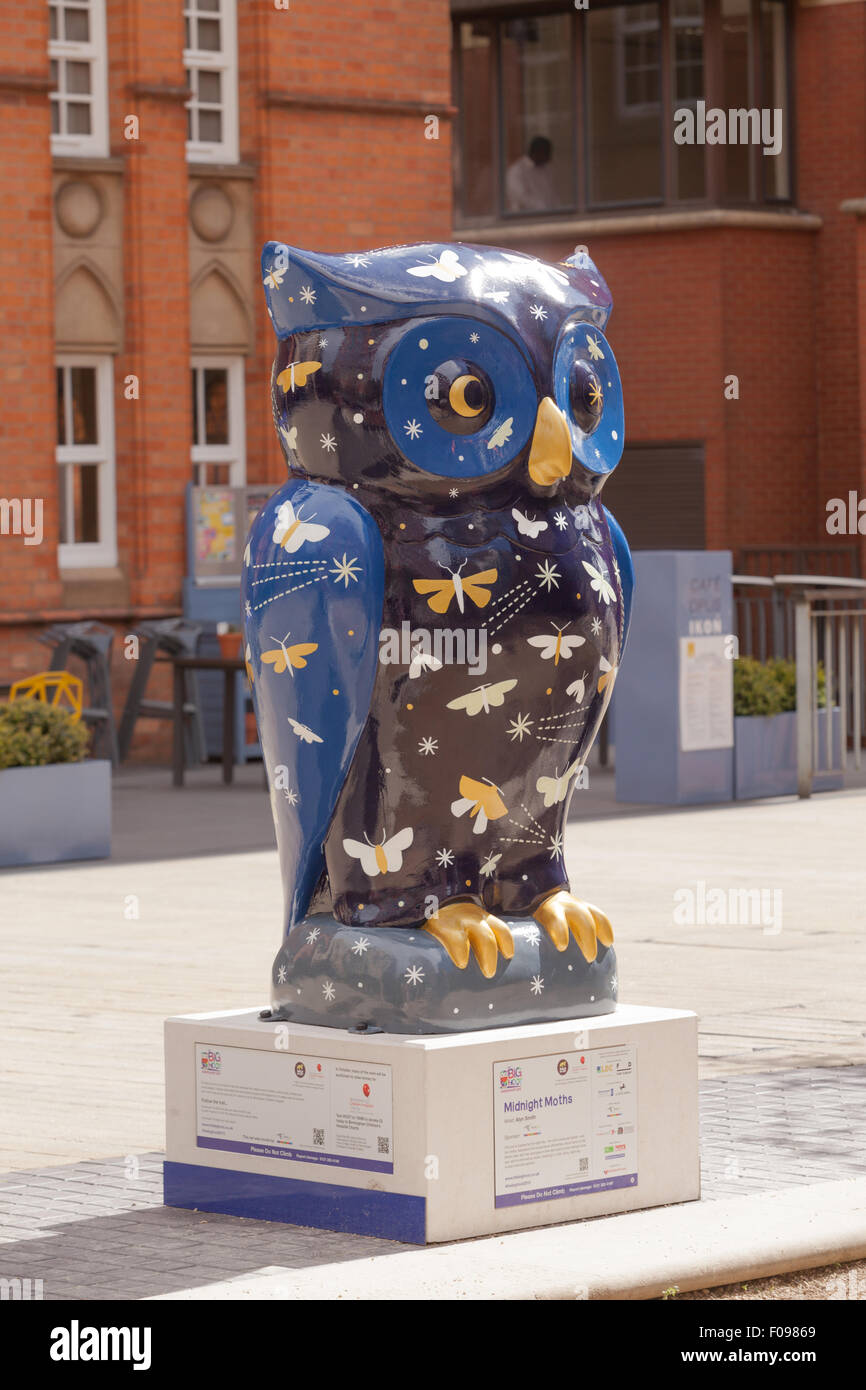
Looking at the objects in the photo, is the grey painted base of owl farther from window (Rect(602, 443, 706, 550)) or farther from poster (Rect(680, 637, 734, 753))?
window (Rect(602, 443, 706, 550))

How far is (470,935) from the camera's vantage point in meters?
5.95

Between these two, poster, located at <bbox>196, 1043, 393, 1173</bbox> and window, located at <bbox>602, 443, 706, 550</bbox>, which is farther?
window, located at <bbox>602, 443, 706, 550</bbox>

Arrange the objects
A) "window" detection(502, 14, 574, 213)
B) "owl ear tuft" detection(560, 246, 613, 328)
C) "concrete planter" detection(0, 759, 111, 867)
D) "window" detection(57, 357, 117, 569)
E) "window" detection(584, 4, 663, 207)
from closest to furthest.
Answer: "owl ear tuft" detection(560, 246, 613, 328), "concrete planter" detection(0, 759, 111, 867), "window" detection(57, 357, 117, 569), "window" detection(584, 4, 663, 207), "window" detection(502, 14, 574, 213)

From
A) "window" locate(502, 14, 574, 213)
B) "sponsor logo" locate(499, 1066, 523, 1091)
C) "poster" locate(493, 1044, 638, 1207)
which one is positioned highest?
"window" locate(502, 14, 574, 213)

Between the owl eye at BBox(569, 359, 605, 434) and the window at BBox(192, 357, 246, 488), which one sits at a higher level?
the window at BBox(192, 357, 246, 488)

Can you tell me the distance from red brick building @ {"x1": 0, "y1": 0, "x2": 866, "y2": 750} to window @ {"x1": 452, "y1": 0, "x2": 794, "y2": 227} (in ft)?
0.11

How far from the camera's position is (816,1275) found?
226 inches

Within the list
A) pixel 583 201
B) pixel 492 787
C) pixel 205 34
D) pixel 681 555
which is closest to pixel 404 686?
pixel 492 787

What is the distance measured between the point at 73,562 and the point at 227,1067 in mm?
15227

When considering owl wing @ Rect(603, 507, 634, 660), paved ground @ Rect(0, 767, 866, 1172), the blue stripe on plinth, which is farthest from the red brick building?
owl wing @ Rect(603, 507, 634, 660)

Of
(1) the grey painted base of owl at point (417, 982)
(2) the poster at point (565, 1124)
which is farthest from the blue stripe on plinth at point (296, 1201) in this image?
(1) the grey painted base of owl at point (417, 982)

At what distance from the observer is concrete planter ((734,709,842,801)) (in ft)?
57.6

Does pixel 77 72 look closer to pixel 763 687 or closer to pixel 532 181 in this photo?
pixel 763 687
